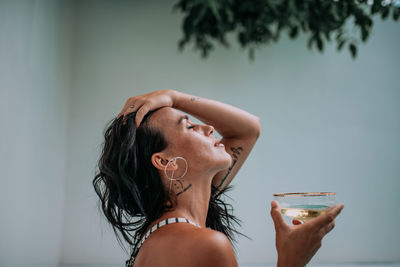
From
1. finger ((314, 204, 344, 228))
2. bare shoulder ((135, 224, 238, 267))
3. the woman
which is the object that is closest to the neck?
the woman

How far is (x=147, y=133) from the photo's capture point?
119cm

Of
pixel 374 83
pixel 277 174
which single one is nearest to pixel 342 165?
pixel 277 174

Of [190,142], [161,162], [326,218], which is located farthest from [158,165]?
[326,218]

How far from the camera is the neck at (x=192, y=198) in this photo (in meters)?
1.14

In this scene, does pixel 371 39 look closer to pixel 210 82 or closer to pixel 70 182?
pixel 210 82

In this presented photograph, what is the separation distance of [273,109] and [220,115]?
80.1 inches

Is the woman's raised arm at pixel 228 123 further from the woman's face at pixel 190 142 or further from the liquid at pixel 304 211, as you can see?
the liquid at pixel 304 211

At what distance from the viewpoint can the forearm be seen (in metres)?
1.34

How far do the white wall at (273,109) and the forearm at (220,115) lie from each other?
1849 mm

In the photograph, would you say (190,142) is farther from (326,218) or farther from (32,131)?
(32,131)

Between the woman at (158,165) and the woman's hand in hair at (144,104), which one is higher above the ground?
the woman's hand in hair at (144,104)

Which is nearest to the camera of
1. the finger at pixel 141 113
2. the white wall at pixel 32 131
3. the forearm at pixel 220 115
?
the finger at pixel 141 113

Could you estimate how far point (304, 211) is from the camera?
85 centimetres

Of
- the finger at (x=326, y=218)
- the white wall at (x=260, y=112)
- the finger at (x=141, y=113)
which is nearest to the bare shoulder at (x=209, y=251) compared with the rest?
the finger at (x=326, y=218)
